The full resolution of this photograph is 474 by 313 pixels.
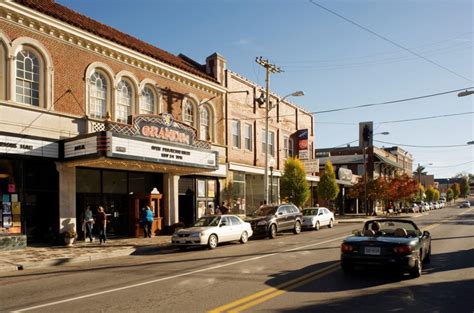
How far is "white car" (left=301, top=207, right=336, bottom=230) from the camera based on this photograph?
28.4 metres

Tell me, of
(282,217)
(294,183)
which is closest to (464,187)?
(294,183)

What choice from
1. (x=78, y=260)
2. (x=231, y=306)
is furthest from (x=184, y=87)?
(x=231, y=306)

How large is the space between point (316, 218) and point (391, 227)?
17.0 m

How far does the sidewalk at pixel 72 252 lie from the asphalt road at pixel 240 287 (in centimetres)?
81

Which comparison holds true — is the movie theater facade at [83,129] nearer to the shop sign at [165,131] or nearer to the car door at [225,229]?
the shop sign at [165,131]

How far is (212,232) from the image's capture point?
18.7 meters

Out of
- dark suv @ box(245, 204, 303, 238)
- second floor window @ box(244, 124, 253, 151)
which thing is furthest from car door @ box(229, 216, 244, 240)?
second floor window @ box(244, 124, 253, 151)

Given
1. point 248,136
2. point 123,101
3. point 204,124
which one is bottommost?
point 248,136

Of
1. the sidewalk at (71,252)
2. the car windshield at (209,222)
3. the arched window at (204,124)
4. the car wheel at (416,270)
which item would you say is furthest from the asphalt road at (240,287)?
the arched window at (204,124)

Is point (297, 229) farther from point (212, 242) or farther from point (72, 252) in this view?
point (72, 252)

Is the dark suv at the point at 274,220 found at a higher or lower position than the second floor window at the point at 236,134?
lower

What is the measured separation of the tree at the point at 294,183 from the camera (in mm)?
34781

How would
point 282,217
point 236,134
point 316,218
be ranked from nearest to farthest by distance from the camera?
point 282,217 → point 316,218 → point 236,134

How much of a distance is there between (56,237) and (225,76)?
1631cm
